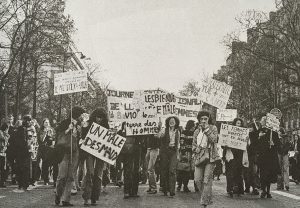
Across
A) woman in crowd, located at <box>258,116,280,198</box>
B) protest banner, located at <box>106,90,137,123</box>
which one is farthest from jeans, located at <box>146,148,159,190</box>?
woman in crowd, located at <box>258,116,280,198</box>

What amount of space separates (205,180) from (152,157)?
17.6ft

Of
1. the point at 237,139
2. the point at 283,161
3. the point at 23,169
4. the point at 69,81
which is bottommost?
the point at 23,169

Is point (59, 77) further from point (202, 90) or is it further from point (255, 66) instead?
point (255, 66)

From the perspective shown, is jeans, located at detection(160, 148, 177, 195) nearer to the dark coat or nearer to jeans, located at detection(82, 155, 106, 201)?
the dark coat

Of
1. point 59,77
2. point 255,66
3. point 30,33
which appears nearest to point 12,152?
point 59,77

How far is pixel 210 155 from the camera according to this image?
12.2 metres

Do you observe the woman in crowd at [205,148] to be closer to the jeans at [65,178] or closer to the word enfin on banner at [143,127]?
the jeans at [65,178]

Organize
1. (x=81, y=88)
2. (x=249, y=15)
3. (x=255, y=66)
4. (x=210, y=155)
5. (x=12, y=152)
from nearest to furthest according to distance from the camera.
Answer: (x=210, y=155), (x=81, y=88), (x=12, y=152), (x=249, y=15), (x=255, y=66)

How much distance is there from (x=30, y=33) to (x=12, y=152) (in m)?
16.2

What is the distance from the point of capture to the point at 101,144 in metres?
13.6

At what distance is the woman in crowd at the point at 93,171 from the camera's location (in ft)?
43.2

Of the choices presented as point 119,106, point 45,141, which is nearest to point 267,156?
point 119,106

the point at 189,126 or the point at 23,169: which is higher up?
the point at 189,126

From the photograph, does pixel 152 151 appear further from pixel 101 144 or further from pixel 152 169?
pixel 101 144
